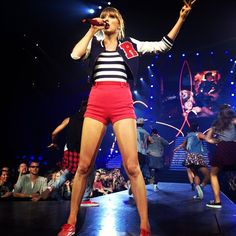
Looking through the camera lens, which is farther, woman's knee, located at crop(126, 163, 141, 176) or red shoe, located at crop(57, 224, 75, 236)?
woman's knee, located at crop(126, 163, 141, 176)

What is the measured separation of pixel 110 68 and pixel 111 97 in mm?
270

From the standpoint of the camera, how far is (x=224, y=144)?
4.85 meters

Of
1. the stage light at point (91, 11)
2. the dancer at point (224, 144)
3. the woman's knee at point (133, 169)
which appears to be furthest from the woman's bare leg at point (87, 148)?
the stage light at point (91, 11)

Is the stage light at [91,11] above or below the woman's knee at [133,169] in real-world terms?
above

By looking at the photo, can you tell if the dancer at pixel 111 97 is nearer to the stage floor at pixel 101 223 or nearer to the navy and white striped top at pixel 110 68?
the navy and white striped top at pixel 110 68

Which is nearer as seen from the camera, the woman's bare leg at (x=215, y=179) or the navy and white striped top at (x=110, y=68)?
the navy and white striped top at (x=110, y=68)

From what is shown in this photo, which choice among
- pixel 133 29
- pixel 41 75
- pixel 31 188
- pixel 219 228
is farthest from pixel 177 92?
pixel 219 228

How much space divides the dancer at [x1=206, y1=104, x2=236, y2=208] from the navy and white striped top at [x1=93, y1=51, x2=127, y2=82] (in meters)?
2.77

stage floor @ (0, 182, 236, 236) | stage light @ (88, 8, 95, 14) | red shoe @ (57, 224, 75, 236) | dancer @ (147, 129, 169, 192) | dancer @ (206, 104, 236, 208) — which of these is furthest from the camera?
stage light @ (88, 8, 95, 14)

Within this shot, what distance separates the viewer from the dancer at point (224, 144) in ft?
15.7

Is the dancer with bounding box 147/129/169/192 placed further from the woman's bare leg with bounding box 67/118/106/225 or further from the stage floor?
the woman's bare leg with bounding box 67/118/106/225

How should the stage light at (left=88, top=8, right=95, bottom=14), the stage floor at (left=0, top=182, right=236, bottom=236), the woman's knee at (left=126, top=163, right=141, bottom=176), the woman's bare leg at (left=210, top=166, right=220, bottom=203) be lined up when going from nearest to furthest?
the woman's knee at (left=126, top=163, right=141, bottom=176) → the stage floor at (left=0, top=182, right=236, bottom=236) → the woman's bare leg at (left=210, top=166, right=220, bottom=203) → the stage light at (left=88, top=8, right=95, bottom=14)

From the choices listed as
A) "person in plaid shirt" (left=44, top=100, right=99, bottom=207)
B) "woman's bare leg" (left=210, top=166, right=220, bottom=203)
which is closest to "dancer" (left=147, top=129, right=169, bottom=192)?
"woman's bare leg" (left=210, top=166, right=220, bottom=203)

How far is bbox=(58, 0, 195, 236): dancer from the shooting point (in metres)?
2.57
